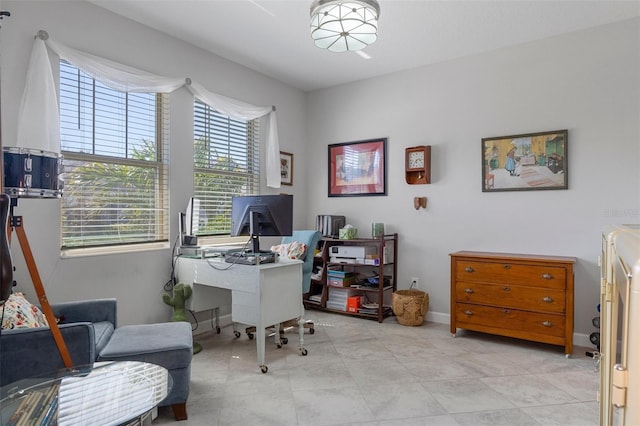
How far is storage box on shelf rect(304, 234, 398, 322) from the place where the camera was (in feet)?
13.6

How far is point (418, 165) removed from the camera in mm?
4105

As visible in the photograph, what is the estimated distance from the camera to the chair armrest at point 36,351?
1716 millimetres

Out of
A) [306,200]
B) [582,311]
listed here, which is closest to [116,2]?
[306,200]

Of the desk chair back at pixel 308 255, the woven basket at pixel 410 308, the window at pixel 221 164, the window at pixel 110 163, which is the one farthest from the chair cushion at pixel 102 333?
A: the woven basket at pixel 410 308

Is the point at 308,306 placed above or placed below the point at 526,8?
below

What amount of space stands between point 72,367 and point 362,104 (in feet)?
12.8

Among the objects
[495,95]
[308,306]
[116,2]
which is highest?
[116,2]

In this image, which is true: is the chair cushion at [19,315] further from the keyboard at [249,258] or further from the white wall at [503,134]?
the white wall at [503,134]

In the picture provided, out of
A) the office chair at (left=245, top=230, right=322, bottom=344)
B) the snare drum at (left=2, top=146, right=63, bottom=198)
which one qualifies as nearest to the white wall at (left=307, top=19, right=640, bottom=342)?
the office chair at (left=245, top=230, right=322, bottom=344)

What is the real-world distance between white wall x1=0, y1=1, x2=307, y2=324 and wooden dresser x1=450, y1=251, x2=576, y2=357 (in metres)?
2.75

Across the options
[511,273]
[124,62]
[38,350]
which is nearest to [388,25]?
[124,62]

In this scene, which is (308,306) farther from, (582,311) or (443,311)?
(582,311)

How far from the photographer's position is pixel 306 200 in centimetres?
509

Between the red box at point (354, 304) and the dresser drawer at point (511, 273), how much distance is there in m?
1.18
